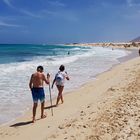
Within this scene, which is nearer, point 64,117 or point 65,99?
point 64,117

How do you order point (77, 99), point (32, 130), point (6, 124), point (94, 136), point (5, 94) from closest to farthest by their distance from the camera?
point (94, 136) → point (32, 130) → point (6, 124) → point (77, 99) → point (5, 94)

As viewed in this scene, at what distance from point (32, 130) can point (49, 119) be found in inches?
40.4

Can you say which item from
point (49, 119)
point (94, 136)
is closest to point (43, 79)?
point (49, 119)

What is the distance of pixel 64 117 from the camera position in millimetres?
8734

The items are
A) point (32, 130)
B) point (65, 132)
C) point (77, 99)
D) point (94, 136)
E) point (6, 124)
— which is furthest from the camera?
point (77, 99)

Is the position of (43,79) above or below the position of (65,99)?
above

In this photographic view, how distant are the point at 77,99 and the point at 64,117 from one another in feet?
9.16

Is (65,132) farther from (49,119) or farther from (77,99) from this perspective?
(77,99)

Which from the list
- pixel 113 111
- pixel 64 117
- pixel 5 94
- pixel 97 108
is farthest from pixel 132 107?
pixel 5 94

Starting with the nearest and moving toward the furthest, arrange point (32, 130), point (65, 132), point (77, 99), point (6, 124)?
point (65, 132) < point (32, 130) < point (6, 124) < point (77, 99)

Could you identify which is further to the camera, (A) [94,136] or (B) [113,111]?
(B) [113,111]

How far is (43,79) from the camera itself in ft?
29.6

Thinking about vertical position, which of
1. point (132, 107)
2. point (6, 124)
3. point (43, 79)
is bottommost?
point (6, 124)

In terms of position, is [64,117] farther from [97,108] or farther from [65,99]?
[65,99]
